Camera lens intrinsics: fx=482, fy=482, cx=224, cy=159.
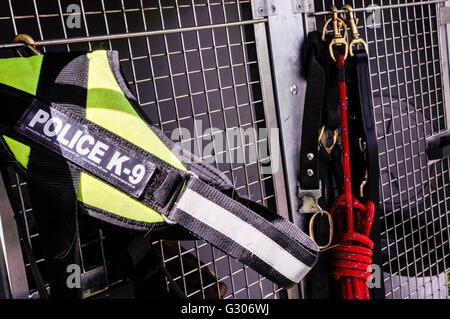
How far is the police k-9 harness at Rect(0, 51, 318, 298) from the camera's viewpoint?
667mm

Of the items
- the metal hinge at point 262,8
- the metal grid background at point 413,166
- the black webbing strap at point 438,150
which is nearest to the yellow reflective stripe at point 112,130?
the metal hinge at point 262,8

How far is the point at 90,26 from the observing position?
1.00 metres

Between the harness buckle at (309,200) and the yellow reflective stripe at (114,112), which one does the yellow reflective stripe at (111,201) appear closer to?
the yellow reflective stripe at (114,112)

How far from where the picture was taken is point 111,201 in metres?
0.70

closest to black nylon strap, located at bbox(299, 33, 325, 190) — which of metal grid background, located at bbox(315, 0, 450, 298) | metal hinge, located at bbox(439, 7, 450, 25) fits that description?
metal grid background, located at bbox(315, 0, 450, 298)

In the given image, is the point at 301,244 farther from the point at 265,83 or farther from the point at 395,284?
the point at 395,284

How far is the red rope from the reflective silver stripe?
244mm

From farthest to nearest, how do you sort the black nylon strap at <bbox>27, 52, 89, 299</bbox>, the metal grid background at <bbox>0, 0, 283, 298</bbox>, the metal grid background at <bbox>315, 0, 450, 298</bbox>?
the metal grid background at <bbox>315, 0, 450, 298</bbox>, the metal grid background at <bbox>0, 0, 283, 298</bbox>, the black nylon strap at <bbox>27, 52, 89, 299</bbox>

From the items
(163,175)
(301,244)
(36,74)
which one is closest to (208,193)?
(163,175)

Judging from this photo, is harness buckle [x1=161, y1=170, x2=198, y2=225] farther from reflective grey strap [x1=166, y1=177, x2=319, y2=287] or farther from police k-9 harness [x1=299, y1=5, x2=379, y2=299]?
police k-9 harness [x1=299, y1=5, x2=379, y2=299]

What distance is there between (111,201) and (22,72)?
0.22 m

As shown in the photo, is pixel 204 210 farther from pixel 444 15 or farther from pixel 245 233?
pixel 444 15
